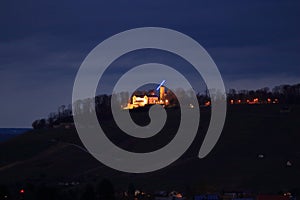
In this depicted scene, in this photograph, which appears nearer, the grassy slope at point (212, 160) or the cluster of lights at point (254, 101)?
the grassy slope at point (212, 160)

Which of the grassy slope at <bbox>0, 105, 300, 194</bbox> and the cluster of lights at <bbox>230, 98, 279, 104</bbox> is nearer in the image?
the grassy slope at <bbox>0, 105, 300, 194</bbox>

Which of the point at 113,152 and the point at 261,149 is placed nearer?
the point at 261,149

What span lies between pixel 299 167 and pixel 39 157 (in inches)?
1609

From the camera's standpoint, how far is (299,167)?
3447 inches

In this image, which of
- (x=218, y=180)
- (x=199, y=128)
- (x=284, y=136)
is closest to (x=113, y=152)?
(x=199, y=128)

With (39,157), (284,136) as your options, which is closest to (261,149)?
(284,136)

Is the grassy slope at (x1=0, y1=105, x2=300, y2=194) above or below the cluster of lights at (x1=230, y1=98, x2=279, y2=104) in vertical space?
below

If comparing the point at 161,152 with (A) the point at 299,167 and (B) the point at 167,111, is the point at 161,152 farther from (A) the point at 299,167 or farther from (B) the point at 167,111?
(B) the point at 167,111

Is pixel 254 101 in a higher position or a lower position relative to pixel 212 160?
higher

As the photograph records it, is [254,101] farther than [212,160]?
Yes

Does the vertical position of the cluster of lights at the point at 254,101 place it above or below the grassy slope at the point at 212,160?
above

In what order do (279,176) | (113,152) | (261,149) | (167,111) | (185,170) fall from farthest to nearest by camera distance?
(167,111) < (113,152) < (261,149) < (185,170) < (279,176)

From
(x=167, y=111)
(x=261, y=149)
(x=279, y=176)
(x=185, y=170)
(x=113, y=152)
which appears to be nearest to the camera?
(x=279, y=176)

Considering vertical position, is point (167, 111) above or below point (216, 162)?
above
